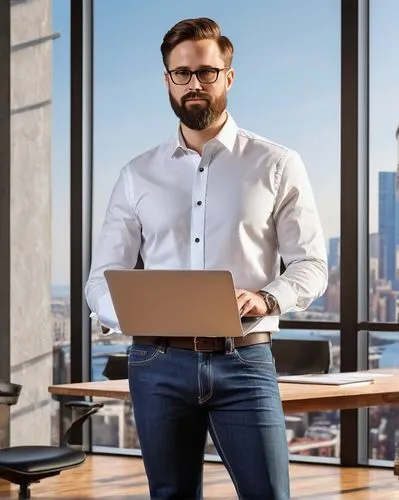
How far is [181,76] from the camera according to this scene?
2.31 m

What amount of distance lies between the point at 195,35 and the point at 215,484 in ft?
12.6

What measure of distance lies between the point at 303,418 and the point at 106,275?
4.17m

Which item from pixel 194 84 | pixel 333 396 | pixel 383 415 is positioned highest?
pixel 194 84

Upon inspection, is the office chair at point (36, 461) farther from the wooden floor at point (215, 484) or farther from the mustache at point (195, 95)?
the mustache at point (195, 95)

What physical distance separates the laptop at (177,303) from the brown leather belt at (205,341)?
0.03 m

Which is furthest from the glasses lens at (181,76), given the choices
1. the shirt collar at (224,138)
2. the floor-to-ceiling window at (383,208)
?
the floor-to-ceiling window at (383,208)

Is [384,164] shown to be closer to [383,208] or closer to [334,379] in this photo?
[383,208]

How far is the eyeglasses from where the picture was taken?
7.55ft

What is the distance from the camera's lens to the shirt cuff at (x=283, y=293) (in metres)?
2.25

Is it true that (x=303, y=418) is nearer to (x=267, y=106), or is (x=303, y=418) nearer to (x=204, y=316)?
(x=267, y=106)

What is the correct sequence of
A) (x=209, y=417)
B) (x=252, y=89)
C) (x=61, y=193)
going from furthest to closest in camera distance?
(x=61, y=193) < (x=252, y=89) < (x=209, y=417)

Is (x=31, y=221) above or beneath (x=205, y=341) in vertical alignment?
above

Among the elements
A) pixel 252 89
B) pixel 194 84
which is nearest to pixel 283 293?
pixel 194 84

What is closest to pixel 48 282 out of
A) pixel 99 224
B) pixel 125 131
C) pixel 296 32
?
pixel 99 224
